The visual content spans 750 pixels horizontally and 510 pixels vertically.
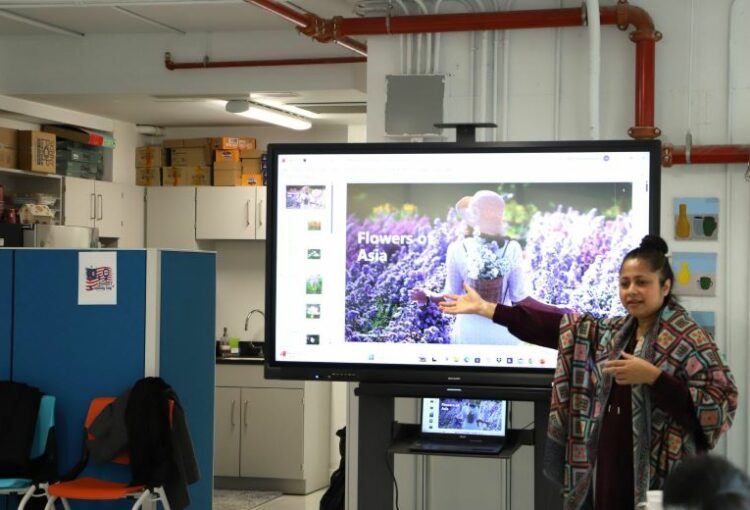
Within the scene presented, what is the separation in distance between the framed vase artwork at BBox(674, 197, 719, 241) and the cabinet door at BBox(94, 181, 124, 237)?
15.6 ft

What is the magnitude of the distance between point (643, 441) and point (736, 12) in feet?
7.99

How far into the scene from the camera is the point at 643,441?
3369 mm

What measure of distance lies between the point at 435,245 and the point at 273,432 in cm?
390

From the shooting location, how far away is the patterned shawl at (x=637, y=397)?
333 centimetres

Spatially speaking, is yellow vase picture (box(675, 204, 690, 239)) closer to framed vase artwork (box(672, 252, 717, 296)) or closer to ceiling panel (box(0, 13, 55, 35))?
framed vase artwork (box(672, 252, 717, 296))

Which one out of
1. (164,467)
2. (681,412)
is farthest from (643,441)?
(164,467)

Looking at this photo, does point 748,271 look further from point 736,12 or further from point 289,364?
point 289,364

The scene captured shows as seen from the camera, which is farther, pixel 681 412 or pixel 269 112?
pixel 269 112

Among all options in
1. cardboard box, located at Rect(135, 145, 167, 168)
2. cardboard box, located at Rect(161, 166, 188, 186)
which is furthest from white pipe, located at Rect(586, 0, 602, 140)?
cardboard box, located at Rect(135, 145, 167, 168)

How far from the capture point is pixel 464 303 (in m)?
4.17

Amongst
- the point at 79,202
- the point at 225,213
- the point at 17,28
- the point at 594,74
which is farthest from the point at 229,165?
the point at 594,74

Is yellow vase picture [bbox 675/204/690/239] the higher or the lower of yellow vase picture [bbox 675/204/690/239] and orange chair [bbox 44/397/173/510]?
the higher

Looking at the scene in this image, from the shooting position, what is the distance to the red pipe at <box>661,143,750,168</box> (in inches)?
188

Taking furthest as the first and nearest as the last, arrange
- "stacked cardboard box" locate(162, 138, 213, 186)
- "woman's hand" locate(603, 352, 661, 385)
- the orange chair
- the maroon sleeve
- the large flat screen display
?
"stacked cardboard box" locate(162, 138, 213, 186)
the orange chair
the large flat screen display
the maroon sleeve
"woman's hand" locate(603, 352, 661, 385)
